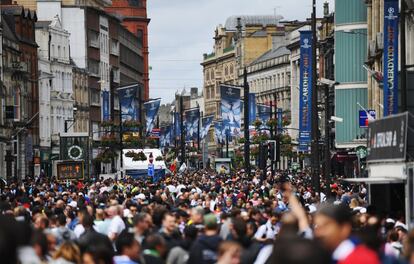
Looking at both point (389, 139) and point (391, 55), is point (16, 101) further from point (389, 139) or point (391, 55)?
point (389, 139)

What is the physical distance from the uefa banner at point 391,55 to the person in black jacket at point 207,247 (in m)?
27.2

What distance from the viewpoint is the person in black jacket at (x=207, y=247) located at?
15844mm

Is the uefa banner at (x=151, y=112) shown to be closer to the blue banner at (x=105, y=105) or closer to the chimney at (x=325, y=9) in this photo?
the blue banner at (x=105, y=105)

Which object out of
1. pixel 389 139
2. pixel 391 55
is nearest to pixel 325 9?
pixel 391 55

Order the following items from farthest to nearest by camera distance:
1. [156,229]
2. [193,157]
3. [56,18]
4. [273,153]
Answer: [193,157], [56,18], [273,153], [156,229]

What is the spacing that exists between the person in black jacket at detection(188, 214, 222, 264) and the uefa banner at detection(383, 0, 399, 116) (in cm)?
2721

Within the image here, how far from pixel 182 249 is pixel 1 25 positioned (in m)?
86.8

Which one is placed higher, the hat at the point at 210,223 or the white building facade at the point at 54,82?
the white building facade at the point at 54,82

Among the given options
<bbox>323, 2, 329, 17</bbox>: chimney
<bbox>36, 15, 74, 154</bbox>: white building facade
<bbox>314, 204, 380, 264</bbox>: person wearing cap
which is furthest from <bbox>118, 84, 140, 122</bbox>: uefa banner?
<bbox>314, 204, 380, 264</bbox>: person wearing cap

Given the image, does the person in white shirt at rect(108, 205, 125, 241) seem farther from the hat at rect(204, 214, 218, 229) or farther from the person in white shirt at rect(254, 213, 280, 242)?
the hat at rect(204, 214, 218, 229)

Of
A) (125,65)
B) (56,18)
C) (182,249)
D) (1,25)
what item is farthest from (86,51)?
(182,249)

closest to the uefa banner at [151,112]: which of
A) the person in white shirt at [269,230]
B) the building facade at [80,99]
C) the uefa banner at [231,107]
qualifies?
the uefa banner at [231,107]

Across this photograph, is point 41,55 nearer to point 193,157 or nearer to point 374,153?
point 193,157

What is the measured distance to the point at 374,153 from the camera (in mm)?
27766
